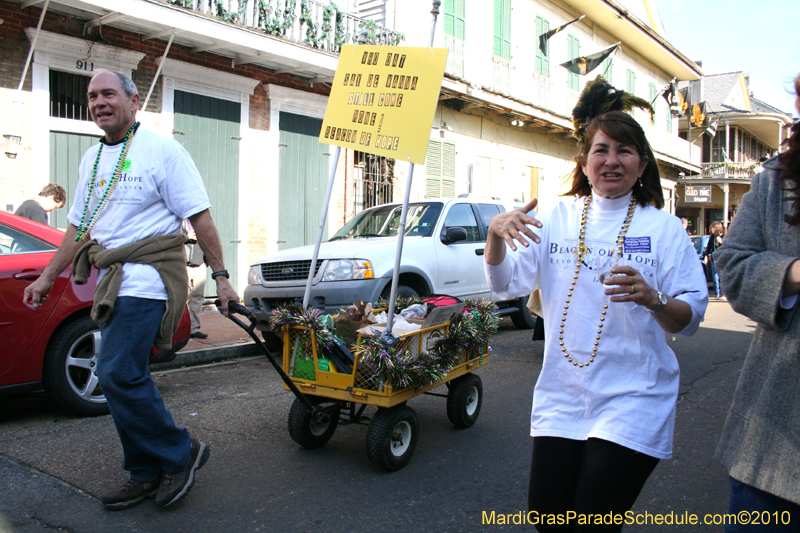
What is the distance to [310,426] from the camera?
13.7ft

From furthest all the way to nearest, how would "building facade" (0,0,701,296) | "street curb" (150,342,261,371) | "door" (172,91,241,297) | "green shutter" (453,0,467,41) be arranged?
"green shutter" (453,0,467,41)
"door" (172,91,241,297)
"building facade" (0,0,701,296)
"street curb" (150,342,261,371)

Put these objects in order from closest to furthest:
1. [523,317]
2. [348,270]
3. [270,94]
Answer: [348,270]
[523,317]
[270,94]

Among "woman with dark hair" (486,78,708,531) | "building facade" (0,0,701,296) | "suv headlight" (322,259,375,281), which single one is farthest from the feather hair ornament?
"building facade" (0,0,701,296)

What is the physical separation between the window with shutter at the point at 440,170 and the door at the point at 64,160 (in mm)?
8385

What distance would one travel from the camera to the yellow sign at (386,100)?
12.8 ft

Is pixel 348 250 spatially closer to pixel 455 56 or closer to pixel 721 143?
pixel 455 56

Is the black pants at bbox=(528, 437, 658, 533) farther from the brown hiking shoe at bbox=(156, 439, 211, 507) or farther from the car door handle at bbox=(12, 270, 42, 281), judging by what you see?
the car door handle at bbox=(12, 270, 42, 281)

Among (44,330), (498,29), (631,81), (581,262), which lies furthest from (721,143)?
(581,262)

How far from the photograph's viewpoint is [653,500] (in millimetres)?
3557

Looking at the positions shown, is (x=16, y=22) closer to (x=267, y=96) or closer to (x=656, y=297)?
(x=267, y=96)

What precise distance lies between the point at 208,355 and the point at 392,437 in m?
4.06

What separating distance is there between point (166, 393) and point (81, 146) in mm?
5562

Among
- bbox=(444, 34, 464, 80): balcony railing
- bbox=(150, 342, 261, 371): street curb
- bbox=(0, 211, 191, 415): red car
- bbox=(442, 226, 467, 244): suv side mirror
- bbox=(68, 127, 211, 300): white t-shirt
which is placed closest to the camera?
bbox=(68, 127, 211, 300): white t-shirt

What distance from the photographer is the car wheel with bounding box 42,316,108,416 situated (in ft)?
15.2
